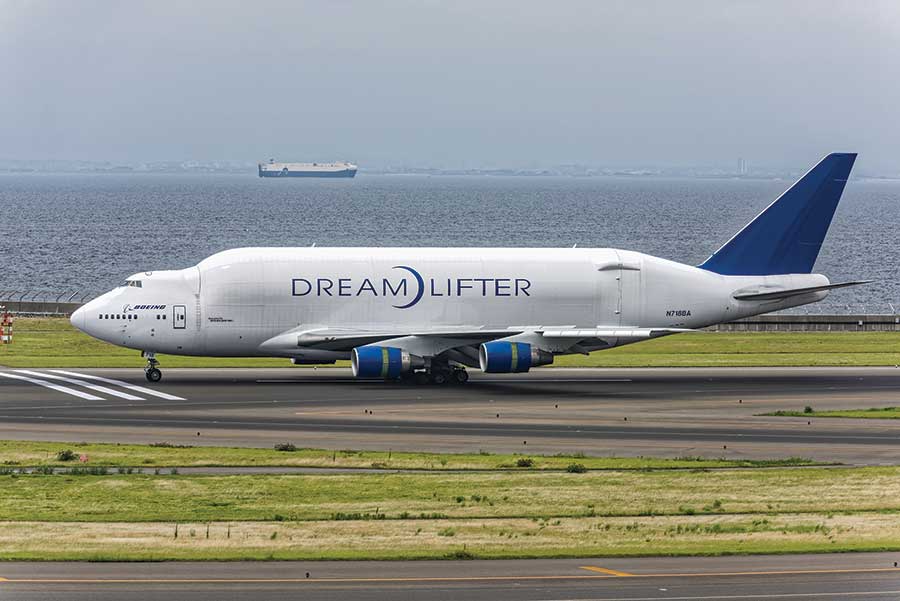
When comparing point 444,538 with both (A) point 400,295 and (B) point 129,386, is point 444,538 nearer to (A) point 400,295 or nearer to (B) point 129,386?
(B) point 129,386

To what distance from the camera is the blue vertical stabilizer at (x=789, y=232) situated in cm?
5881

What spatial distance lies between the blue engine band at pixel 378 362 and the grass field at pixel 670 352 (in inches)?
348

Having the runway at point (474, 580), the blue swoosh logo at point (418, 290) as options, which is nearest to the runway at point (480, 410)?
the blue swoosh logo at point (418, 290)

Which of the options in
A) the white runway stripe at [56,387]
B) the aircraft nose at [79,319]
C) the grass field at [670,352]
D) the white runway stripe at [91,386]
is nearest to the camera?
the white runway stripe at [56,387]

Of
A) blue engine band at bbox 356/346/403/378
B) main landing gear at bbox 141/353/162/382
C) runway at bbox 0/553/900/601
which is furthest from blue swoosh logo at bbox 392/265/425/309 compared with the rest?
runway at bbox 0/553/900/601

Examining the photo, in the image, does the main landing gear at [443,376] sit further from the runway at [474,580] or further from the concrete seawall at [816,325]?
the runway at [474,580]

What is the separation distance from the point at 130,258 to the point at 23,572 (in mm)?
130997

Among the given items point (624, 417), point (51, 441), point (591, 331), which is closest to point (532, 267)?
point (591, 331)

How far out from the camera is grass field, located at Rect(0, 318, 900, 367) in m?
60.6

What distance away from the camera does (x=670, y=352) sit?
2665 inches

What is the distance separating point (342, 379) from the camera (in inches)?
2167

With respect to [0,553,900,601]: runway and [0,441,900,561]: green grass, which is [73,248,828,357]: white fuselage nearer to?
[0,441,900,561]: green grass

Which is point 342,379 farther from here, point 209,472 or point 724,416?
point 209,472

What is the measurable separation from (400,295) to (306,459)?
63.5 ft
